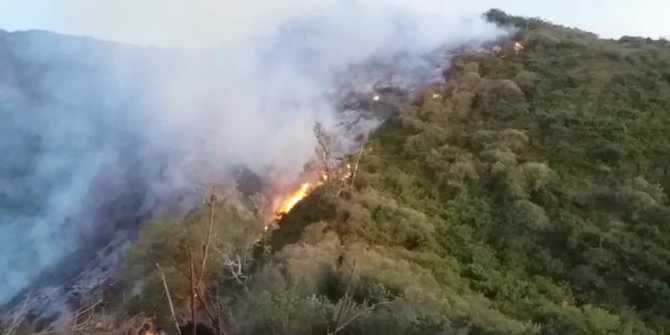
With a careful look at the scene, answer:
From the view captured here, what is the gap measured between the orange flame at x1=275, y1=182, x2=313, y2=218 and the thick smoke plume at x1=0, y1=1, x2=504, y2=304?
1.62m

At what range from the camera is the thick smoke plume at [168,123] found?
95.4 ft

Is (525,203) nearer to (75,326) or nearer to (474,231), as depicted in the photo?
(474,231)

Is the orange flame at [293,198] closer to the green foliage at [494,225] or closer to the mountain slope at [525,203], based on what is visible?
the green foliage at [494,225]

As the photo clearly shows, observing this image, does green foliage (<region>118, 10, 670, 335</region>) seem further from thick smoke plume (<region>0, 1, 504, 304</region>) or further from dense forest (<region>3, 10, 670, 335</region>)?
thick smoke plume (<region>0, 1, 504, 304</region>)

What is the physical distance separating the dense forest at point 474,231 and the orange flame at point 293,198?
3.04ft

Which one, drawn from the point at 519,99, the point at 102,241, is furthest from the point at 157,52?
the point at 519,99

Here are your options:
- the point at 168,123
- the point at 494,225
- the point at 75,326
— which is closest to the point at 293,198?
the point at 494,225

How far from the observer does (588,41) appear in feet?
104

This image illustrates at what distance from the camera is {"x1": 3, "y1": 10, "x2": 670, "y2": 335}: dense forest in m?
13.2

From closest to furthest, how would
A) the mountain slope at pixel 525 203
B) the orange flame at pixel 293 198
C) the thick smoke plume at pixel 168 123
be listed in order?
the mountain slope at pixel 525 203 → the orange flame at pixel 293 198 → the thick smoke plume at pixel 168 123

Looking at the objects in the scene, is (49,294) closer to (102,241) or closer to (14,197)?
(102,241)

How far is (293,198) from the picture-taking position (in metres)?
23.0

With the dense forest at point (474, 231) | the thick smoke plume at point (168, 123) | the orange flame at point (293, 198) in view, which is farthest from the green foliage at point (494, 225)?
the thick smoke plume at point (168, 123)

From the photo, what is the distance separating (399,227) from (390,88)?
12894mm
